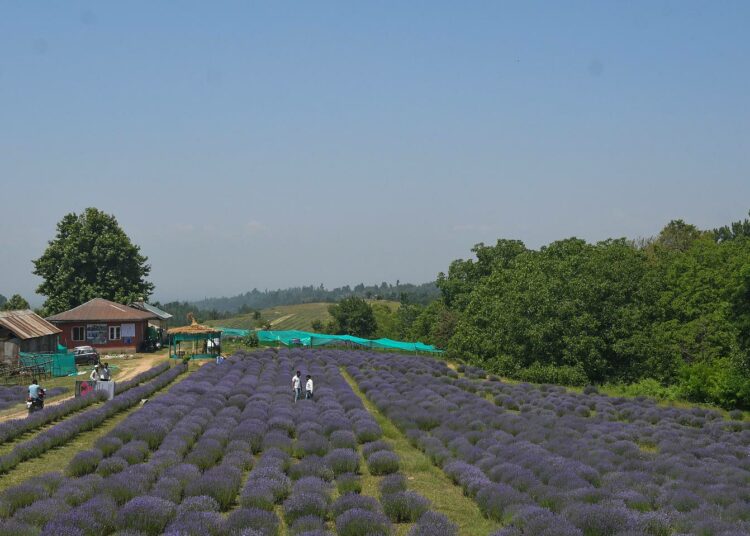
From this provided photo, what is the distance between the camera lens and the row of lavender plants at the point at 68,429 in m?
15.1

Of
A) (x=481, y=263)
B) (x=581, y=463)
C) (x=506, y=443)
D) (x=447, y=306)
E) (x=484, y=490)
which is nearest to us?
(x=484, y=490)

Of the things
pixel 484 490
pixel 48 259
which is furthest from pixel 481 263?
pixel 484 490

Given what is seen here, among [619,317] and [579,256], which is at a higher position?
[579,256]

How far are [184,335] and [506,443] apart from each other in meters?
33.2

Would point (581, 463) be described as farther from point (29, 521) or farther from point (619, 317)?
point (619, 317)

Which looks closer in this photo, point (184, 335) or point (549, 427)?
point (549, 427)

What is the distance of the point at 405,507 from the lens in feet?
36.6

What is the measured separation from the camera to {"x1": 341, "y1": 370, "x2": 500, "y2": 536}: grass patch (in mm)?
10883

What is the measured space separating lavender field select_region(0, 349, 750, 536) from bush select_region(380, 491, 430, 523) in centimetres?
2

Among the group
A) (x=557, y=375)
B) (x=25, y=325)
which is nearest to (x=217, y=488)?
(x=557, y=375)

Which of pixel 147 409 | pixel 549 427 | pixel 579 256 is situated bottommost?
pixel 549 427

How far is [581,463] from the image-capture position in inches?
555

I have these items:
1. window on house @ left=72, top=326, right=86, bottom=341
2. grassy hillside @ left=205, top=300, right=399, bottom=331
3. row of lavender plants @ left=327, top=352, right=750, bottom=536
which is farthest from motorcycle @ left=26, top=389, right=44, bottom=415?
grassy hillside @ left=205, top=300, right=399, bottom=331


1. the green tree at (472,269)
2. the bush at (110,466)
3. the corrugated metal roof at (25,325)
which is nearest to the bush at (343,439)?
the bush at (110,466)
